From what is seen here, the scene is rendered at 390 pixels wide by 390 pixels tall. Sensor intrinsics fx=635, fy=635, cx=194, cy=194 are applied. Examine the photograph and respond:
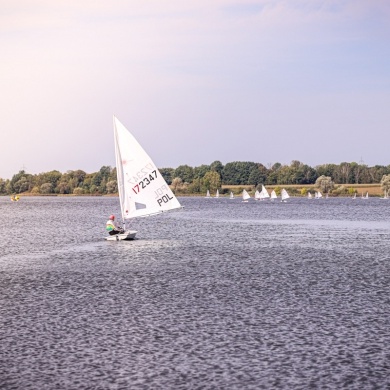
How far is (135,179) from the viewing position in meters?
49.8

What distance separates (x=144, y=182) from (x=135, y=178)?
801 mm

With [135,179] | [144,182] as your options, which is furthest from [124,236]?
[135,179]

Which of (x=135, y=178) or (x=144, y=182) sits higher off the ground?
(x=135, y=178)

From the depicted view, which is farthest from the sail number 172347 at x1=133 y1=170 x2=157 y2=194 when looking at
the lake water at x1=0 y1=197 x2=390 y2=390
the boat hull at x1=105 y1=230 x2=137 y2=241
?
the lake water at x1=0 y1=197 x2=390 y2=390

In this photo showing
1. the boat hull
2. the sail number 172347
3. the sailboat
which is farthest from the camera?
the boat hull

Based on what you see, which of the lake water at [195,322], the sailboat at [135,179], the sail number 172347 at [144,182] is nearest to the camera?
the lake water at [195,322]

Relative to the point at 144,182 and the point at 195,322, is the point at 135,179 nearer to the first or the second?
the point at 144,182

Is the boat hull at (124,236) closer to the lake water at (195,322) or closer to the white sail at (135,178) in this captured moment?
the white sail at (135,178)

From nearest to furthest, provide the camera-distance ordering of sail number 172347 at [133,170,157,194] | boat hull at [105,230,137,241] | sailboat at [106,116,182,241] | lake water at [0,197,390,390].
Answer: lake water at [0,197,390,390], sailboat at [106,116,182,241], sail number 172347 at [133,170,157,194], boat hull at [105,230,137,241]

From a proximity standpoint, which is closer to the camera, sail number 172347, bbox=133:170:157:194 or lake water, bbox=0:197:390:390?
lake water, bbox=0:197:390:390

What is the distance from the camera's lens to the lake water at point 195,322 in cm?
1602

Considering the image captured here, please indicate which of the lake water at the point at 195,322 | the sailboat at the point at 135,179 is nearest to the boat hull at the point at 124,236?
the sailboat at the point at 135,179

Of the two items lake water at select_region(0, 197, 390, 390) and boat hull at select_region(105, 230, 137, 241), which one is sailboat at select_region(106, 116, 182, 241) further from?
lake water at select_region(0, 197, 390, 390)

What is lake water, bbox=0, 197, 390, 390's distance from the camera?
16016mm
